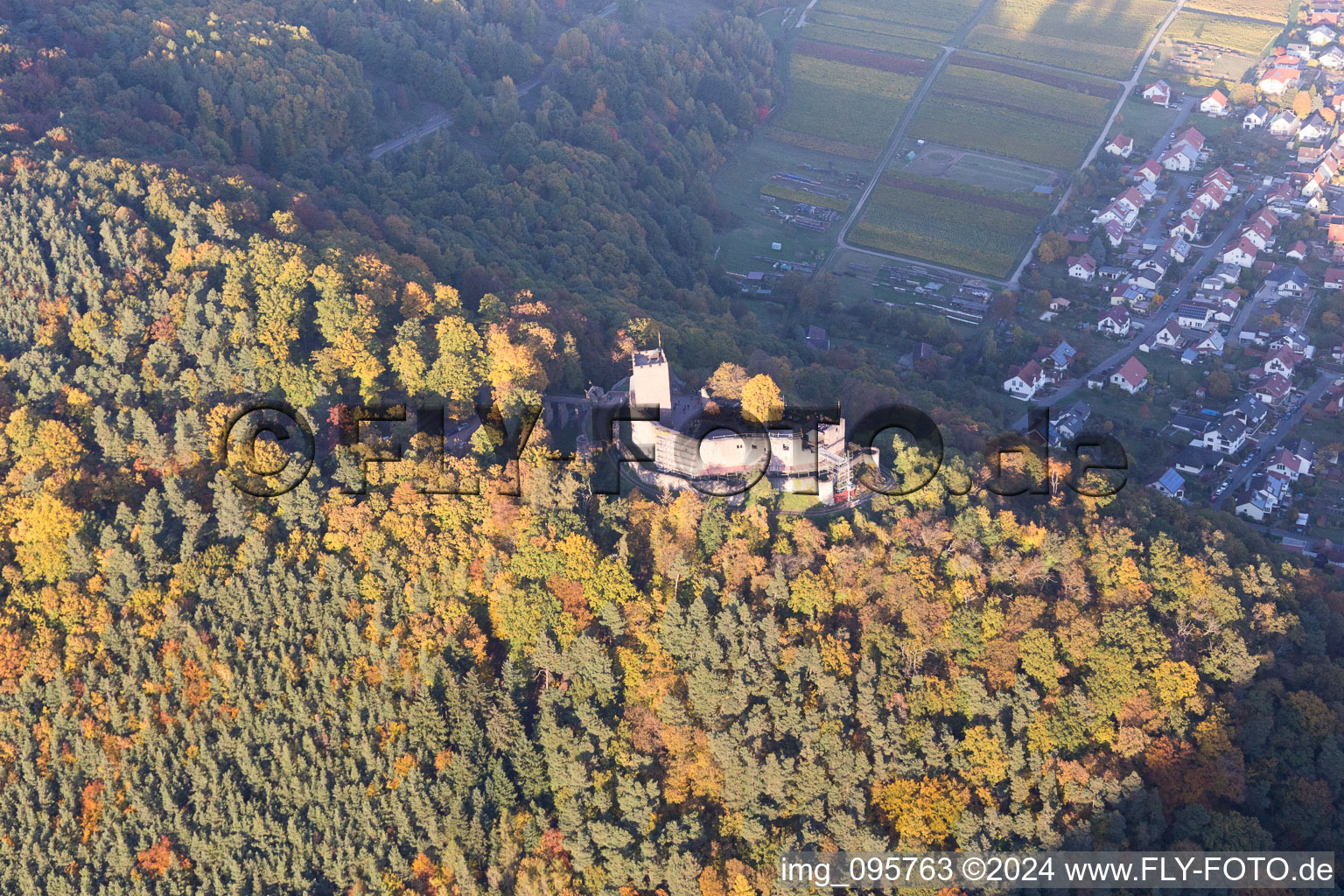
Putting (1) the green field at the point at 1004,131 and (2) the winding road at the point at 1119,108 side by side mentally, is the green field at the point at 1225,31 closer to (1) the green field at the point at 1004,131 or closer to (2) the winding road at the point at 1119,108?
(2) the winding road at the point at 1119,108

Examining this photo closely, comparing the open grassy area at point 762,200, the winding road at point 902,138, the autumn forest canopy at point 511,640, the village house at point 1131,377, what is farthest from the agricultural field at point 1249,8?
the autumn forest canopy at point 511,640

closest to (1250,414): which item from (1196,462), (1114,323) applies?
(1196,462)

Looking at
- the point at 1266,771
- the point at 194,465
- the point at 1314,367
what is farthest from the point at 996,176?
the point at 194,465

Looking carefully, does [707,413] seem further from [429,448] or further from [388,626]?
[388,626]

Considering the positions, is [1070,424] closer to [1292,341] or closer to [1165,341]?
[1165,341]

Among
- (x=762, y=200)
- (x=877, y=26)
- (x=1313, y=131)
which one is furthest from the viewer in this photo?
(x=877, y=26)

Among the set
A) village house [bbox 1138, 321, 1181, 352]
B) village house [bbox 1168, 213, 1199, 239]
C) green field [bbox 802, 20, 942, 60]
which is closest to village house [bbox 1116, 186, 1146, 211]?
village house [bbox 1168, 213, 1199, 239]
